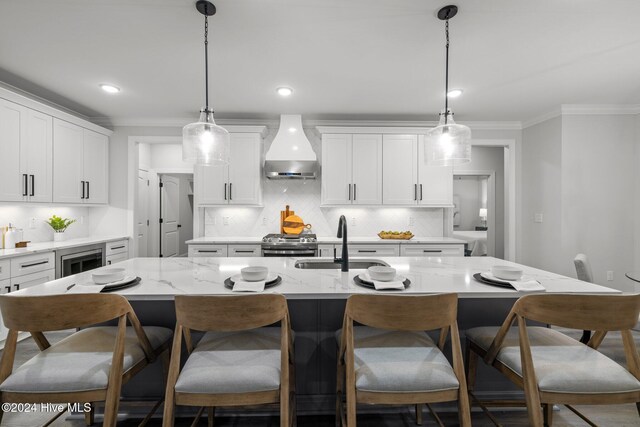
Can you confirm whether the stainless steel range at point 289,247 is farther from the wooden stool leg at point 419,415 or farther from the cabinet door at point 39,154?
the cabinet door at point 39,154

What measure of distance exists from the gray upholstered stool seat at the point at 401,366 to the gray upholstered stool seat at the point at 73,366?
105 centimetres

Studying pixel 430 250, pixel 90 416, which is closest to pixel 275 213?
pixel 430 250

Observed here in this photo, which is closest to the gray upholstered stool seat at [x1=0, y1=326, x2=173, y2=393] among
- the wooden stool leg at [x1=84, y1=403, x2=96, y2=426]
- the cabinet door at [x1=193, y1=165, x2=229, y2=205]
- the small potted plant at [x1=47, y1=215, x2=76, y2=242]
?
the wooden stool leg at [x1=84, y1=403, x2=96, y2=426]

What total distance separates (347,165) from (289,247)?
4.60 feet

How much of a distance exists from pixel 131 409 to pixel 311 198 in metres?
3.26

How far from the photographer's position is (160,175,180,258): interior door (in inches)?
252

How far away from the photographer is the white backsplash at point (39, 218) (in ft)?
11.2

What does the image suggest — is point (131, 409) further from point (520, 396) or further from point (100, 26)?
point (100, 26)

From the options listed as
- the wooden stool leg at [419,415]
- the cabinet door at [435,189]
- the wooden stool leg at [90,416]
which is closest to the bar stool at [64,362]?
the wooden stool leg at [90,416]

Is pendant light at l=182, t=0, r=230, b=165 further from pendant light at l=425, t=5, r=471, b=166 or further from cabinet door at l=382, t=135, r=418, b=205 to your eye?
cabinet door at l=382, t=135, r=418, b=205

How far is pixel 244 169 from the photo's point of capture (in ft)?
13.9

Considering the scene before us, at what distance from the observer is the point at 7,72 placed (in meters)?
2.93

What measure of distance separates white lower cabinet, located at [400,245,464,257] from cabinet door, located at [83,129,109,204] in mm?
4190

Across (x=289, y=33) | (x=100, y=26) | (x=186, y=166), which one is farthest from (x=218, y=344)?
(x=186, y=166)
